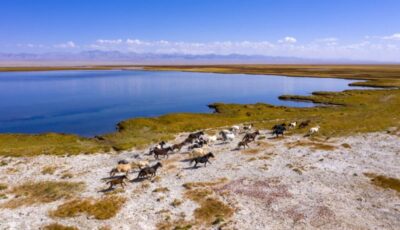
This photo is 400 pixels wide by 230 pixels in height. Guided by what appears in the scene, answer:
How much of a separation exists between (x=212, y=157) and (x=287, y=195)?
39.8ft

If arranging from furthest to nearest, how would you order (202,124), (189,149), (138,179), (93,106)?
(93,106) < (202,124) < (189,149) < (138,179)

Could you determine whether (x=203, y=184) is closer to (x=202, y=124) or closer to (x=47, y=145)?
(x=47, y=145)

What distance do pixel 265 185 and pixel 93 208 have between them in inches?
564

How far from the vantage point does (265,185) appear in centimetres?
2962

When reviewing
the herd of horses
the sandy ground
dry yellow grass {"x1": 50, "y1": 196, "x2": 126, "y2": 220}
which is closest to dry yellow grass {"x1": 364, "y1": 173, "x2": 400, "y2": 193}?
the sandy ground

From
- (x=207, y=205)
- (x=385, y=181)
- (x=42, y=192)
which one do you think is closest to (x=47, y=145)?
(x=42, y=192)

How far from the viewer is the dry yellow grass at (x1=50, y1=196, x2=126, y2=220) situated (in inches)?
985

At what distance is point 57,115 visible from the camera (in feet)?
260

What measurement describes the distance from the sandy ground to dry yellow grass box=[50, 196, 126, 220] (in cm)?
63

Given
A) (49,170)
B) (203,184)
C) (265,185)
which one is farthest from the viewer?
(49,170)

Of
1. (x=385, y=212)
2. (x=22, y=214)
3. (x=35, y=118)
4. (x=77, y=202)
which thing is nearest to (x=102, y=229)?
(x=77, y=202)

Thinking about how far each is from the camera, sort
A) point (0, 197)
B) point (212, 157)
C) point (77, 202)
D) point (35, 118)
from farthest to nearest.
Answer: point (35, 118) < point (212, 157) < point (0, 197) < point (77, 202)

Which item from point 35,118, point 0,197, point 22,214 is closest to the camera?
point 22,214

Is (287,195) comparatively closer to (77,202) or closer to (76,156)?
(77,202)
